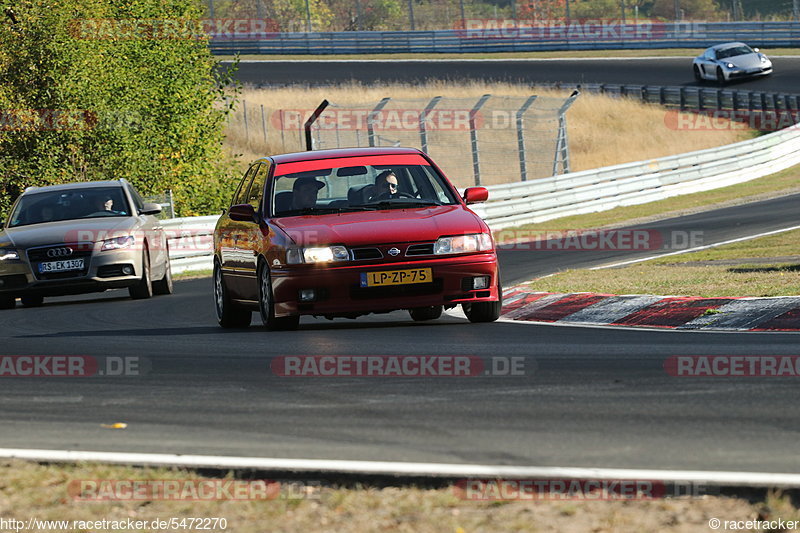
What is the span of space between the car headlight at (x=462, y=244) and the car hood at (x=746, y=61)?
38.8m

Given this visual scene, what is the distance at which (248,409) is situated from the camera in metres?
6.52

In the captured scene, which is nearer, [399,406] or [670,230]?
[399,406]

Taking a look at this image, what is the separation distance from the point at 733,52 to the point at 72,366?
4211 centimetres

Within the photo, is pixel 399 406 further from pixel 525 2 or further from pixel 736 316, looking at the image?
pixel 525 2

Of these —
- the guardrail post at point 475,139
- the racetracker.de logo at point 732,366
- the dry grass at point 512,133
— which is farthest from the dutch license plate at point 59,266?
the dry grass at point 512,133

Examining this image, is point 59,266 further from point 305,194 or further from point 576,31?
point 576,31

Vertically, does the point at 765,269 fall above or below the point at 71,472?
below

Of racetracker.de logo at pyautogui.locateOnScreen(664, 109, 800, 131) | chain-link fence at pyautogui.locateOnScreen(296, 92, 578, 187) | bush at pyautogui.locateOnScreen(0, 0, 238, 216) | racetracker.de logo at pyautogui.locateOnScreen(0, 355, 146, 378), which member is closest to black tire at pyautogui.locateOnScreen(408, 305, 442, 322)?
racetracker.de logo at pyautogui.locateOnScreen(0, 355, 146, 378)

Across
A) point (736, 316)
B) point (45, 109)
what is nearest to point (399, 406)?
point (736, 316)

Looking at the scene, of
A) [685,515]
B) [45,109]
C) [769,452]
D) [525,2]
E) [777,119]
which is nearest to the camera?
[685,515]

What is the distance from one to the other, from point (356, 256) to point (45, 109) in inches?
721

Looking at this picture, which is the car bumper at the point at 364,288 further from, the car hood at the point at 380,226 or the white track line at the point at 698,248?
the white track line at the point at 698,248

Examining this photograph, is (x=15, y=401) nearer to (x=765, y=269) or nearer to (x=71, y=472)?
(x=71, y=472)

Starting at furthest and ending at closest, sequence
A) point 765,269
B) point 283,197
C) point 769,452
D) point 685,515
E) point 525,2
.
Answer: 1. point 525,2
2. point 765,269
3. point 283,197
4. point 769,452
5. point 685,515
